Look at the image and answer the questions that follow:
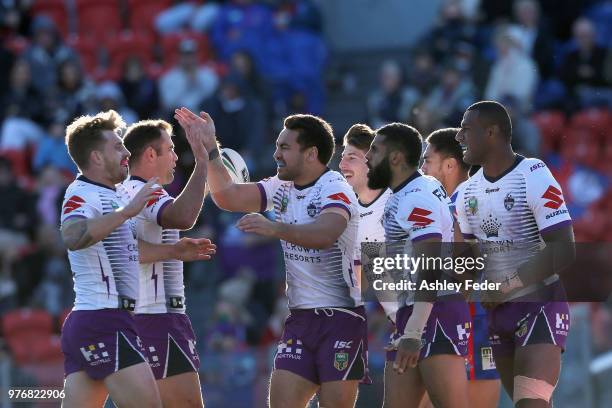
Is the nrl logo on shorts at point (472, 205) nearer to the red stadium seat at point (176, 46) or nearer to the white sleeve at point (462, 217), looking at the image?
the white sleeve at point (462, 217)

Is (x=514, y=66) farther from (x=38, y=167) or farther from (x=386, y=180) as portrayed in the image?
(x=386, y=180)

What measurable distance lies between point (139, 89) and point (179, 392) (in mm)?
10635

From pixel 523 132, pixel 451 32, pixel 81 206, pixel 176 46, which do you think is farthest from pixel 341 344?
pixel 176 46

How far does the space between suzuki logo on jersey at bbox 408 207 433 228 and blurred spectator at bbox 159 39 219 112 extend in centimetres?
1063

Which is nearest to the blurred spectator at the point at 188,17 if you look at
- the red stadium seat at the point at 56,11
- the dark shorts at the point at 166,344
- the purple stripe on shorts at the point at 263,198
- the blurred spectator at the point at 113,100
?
the blurred spectator at the point at 113,100

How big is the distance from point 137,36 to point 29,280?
5026 mm

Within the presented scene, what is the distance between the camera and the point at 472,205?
365 inches

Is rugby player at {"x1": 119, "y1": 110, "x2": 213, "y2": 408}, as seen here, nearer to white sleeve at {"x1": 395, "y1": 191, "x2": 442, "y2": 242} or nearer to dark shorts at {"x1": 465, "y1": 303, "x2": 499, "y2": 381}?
white sleeve at {"x1": 395, "y1": 191, "x2": 442, "y2": 242}

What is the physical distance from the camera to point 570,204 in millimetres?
17000

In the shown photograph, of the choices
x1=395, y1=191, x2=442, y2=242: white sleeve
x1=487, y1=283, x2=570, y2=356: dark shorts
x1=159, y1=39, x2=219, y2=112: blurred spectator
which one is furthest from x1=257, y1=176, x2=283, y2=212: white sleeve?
x1=159, y1=39, x2=219, y2=112: blurred spectator

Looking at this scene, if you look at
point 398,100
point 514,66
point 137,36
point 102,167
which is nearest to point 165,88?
point 137,36

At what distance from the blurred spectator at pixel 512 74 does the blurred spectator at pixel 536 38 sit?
11.2 inches

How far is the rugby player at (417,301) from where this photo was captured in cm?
883

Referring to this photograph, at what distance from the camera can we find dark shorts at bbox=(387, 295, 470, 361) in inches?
352
